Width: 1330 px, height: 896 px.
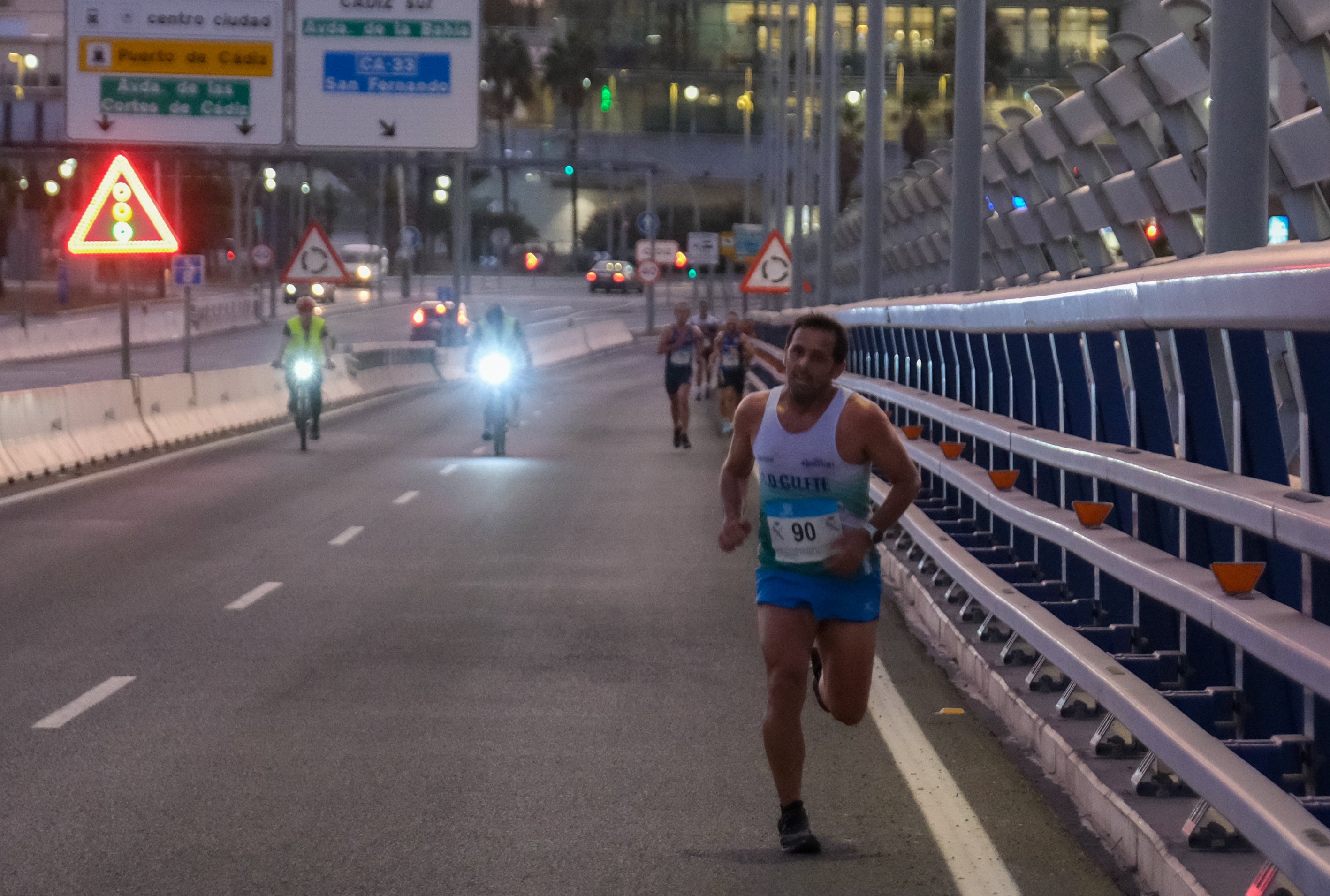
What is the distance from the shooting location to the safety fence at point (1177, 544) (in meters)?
5.40

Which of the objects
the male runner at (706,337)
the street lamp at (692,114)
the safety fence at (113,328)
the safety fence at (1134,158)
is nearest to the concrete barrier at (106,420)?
the male runner at (706,337)

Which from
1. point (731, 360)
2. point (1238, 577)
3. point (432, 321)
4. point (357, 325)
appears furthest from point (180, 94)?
point (357, 325)

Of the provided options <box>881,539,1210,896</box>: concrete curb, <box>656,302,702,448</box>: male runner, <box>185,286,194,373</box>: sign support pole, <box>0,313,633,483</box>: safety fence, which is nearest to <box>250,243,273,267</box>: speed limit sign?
<box>0,313,633,483</box>: safety fence

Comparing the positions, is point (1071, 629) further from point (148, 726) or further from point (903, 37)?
point (903, 37)

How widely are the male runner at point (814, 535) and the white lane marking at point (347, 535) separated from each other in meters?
9.79

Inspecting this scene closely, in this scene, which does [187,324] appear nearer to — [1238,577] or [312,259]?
[312,259]

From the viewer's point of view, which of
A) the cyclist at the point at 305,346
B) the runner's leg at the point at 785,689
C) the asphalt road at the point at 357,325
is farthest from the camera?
the asphalt road at the point at 357,325

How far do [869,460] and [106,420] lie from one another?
1980 centimetres

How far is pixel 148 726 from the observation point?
9344 millimetres

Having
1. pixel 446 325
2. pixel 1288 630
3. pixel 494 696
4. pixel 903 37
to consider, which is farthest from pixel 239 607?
pixel 903 37

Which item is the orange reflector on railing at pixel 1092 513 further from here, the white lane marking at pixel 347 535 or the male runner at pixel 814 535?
the white lane marking at pixel 347 535

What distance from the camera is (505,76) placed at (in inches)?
5463

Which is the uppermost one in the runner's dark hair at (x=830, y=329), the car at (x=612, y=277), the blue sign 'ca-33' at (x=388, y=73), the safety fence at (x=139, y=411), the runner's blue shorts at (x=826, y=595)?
the blue sign 'ca-33' at (x=388, y=73)

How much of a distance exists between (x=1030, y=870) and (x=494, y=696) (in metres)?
3.85
